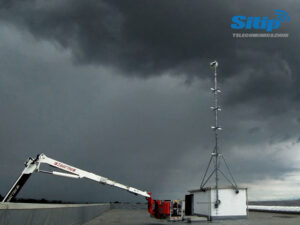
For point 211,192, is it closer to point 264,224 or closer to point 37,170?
point 264,224

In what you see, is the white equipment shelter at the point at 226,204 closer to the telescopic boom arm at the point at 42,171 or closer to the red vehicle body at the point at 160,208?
the red vehicle body at the point at 160,208

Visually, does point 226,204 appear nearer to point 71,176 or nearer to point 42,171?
point 71,176

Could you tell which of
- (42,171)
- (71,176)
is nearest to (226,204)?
(71,176)

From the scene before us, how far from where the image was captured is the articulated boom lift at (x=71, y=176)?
25.5 m

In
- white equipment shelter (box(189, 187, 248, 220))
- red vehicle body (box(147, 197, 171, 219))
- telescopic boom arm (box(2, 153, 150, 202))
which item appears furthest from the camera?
white equipment shelter (box(189, 187, 248, 220))

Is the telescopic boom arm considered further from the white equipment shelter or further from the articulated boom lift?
the white equipment shelter

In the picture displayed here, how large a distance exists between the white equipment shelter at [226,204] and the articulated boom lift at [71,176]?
863 centimetres

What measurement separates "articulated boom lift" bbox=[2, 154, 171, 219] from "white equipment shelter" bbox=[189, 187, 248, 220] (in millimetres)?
8627

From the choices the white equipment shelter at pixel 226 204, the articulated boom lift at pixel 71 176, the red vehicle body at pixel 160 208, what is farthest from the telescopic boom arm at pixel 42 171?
the white equipment shelter at pixel 226 204

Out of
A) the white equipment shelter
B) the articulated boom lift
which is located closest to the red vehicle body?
the articulated boom lift

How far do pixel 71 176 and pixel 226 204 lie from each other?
18.8 m

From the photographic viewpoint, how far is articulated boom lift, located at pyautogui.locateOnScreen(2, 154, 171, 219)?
25.5m

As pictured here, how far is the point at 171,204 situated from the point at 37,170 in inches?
473

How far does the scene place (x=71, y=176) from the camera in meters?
27.1
